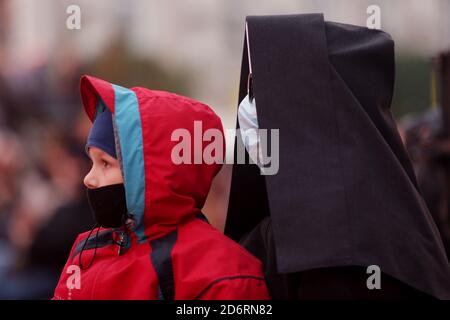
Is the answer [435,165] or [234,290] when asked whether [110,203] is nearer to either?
[234,290]

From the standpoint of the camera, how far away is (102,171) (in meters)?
2.95

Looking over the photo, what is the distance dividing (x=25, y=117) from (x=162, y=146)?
218 inches

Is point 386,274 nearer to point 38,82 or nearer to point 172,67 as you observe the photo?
point 172,67

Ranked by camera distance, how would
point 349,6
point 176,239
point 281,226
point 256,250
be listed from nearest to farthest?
point 281,226 < point 176,239 < point 256,250 < point 349,6

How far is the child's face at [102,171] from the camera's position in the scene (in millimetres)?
2920

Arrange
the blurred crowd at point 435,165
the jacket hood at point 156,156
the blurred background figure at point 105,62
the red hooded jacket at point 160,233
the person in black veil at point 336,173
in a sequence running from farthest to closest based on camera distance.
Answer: the blurred background figure at point 105,62 < the blurred crowd at point 435,165 < the jacket hood at point 156,156 < the red hooded jacket at point 160,233 < the person in black veil at point 336,173

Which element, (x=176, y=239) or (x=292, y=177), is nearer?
(x=292, y=177)

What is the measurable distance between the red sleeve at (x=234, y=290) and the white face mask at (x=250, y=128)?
366mm

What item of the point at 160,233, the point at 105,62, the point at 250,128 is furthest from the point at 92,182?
the point at 105,62

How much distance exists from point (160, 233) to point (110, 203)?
186 mm

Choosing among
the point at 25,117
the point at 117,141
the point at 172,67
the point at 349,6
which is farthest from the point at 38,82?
the point at 117,141

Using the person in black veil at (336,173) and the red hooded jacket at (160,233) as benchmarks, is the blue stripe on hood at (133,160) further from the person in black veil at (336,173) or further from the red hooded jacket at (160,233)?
the person in black veil at (336,173)

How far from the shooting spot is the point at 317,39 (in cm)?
273

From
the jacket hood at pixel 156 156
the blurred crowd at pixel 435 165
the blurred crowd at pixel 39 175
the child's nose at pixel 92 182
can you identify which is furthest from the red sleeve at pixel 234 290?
the blurred crowd at pixel 435 165
